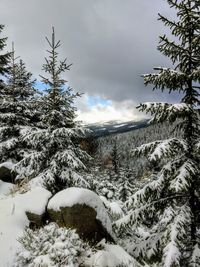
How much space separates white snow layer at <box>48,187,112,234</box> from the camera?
865cm

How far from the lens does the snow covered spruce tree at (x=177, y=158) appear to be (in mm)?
7645

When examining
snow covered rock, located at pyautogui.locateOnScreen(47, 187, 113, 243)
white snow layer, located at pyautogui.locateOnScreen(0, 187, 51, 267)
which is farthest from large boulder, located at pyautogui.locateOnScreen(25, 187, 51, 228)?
snow covered rock, located at pyautogui.locateOnScreen(47, 187, 113, 243)

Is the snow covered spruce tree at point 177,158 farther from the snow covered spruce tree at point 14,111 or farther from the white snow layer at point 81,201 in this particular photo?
the snow covered spruce tree at point 14,111

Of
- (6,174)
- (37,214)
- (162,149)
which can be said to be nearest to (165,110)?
(162,149)

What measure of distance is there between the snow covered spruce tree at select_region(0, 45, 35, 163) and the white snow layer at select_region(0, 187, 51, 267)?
932cm

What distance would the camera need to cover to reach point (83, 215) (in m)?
8.52

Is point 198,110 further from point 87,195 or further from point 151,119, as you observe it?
point 87,195

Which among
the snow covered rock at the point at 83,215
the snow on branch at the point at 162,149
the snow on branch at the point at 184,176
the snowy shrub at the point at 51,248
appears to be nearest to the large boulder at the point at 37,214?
the snow covered rock at the point at 83,215

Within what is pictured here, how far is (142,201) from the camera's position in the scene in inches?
326

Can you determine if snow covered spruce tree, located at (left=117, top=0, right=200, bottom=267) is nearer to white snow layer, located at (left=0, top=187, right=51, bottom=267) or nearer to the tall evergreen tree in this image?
white snow layer, located at (left=0, top=187, right=51, bottom=267)

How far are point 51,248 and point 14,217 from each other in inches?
86.8

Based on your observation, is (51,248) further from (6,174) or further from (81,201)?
(6,174)

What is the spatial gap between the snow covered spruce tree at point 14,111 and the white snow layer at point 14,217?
932 cm

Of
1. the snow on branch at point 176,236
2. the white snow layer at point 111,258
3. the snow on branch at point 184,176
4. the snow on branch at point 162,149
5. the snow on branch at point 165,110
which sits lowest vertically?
the white snow layer at point 111,258
